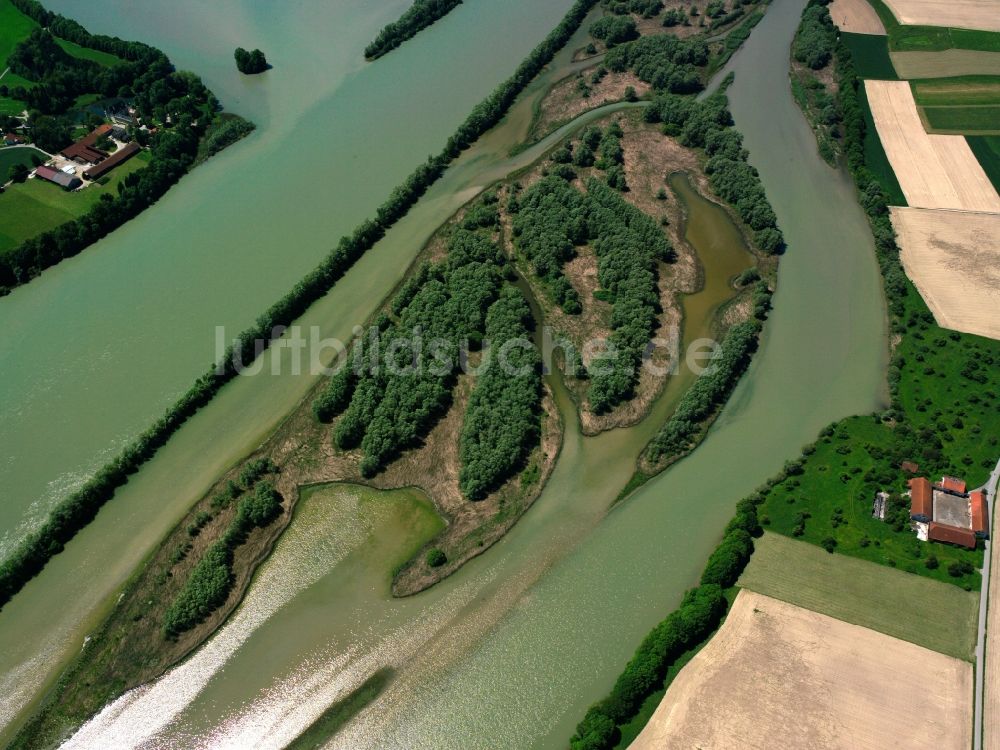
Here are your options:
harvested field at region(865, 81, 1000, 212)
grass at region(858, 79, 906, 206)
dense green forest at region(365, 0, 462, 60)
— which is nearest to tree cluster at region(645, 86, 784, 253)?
grass at region(858, 79, 906, 206)

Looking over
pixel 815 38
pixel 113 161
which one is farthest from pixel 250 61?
pixel 815 38

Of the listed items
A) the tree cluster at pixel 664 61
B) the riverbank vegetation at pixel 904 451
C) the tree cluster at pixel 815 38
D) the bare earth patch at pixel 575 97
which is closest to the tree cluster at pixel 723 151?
the tree cluster at pixel 664 61

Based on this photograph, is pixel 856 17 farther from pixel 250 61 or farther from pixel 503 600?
pixel 503 600

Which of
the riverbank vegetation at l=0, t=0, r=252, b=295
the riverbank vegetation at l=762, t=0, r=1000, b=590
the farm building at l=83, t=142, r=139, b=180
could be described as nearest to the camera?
the riverbank vegetation at l=762, t=0, r=1000, b=590

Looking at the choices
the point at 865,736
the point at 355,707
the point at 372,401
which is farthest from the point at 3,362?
the point at 865,736

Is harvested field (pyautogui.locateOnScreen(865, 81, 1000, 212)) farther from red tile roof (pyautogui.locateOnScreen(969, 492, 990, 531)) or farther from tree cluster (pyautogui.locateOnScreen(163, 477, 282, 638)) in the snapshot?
tree cluster (pyautogui.locateOnScreen(163, 477, 282, 638))
